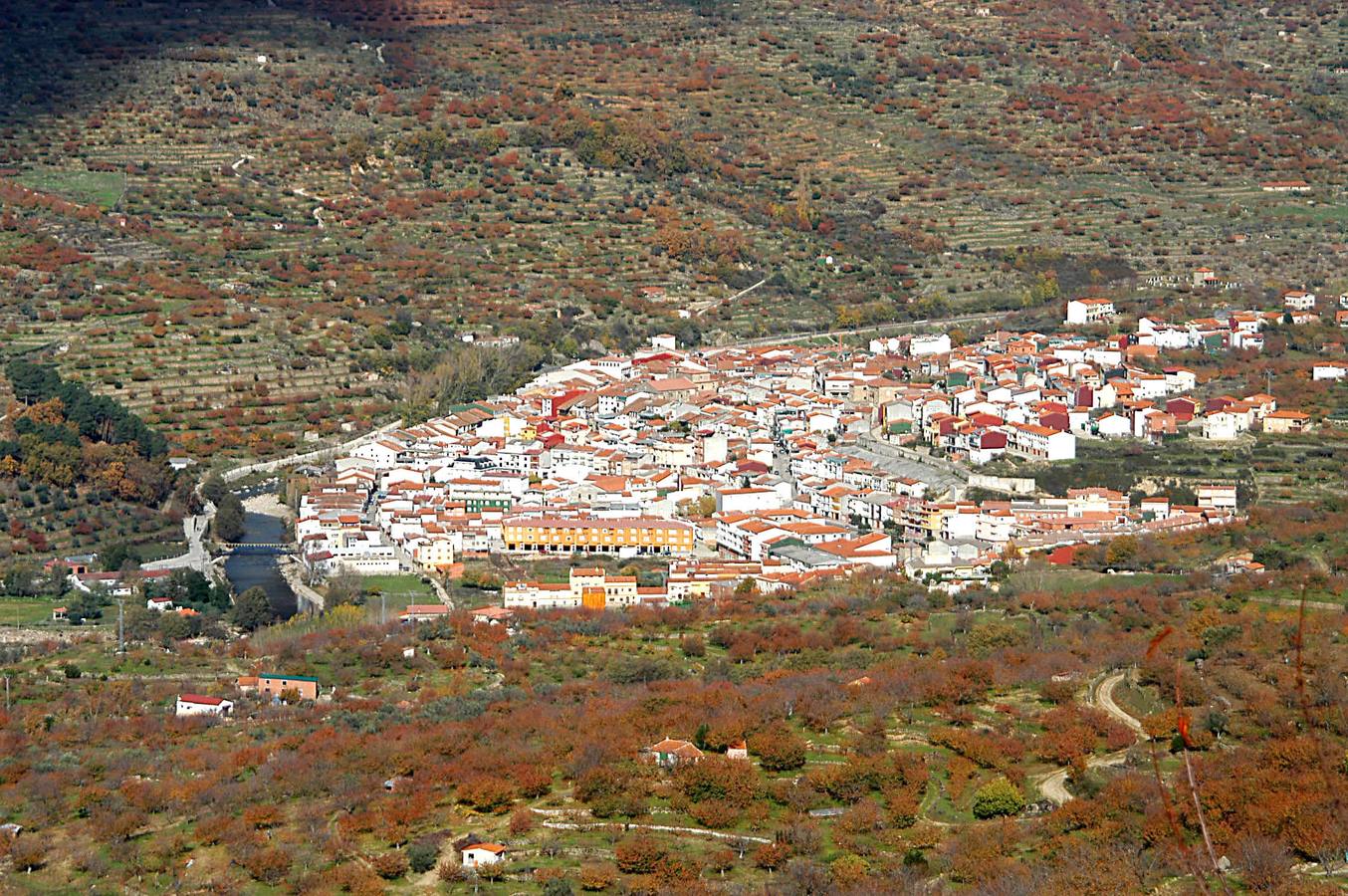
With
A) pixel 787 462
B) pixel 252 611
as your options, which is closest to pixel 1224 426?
pixel 787 462

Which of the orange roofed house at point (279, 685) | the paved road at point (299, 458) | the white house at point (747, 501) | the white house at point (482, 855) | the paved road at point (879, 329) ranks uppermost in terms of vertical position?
the white house at point (482, 855)

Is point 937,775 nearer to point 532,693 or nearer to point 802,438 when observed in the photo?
point 532,693

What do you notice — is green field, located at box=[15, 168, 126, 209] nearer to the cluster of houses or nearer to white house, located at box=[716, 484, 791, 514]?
the cluster of houses

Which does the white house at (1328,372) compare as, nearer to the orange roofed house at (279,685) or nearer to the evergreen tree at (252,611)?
the evergreen tree at (252,611)

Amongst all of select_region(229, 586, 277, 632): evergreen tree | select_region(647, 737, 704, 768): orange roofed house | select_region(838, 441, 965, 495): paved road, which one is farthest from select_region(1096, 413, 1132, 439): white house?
select_region(647, 737, 704, 768): orange roofed house

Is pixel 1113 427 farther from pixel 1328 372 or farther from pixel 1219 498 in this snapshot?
pixel 1219 498

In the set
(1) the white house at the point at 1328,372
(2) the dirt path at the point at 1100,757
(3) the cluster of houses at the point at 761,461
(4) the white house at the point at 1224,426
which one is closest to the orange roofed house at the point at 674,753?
(2) the dirt path at the point at 1100,757
